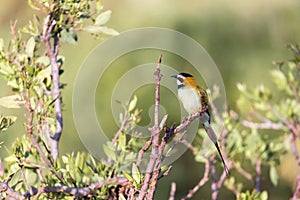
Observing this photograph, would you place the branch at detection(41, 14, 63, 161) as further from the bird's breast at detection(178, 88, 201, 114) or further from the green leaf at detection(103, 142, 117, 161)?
the bird's breast at detection(178, 88, 201, 114)

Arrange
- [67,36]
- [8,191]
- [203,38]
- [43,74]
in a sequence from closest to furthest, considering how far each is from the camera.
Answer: [8,191] → [43,74] → [67,36] → [203,38]

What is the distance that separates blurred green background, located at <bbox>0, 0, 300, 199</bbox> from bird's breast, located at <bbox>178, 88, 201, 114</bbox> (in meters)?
1.45

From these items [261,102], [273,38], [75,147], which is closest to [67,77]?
[75,147]

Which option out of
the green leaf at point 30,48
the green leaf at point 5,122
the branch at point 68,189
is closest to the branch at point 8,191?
the branch at point 68,189

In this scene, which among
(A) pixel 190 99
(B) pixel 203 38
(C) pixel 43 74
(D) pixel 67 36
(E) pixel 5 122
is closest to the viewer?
(E) pixel 5 122

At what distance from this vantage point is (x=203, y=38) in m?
4.26

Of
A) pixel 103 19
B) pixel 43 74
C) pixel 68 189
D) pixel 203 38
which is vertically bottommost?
pixel 68 189

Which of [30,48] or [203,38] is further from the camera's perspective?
[203,38]

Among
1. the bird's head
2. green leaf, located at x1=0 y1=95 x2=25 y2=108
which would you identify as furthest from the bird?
green leaf, located at x1=0 y1=95 x2=25 y2=108

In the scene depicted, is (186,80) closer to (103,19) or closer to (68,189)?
(103,19)

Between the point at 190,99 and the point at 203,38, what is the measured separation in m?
2.45

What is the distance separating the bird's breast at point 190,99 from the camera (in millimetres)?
1840

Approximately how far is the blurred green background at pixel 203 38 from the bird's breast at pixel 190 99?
4.77ft

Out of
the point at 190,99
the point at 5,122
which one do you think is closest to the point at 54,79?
the point at 5,122
